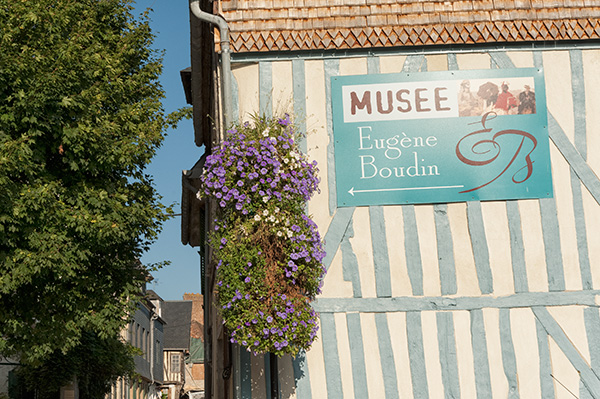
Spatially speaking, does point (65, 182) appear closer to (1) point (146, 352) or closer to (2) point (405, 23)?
(2) point (405, 23)

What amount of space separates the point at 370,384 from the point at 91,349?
14305 millimetres

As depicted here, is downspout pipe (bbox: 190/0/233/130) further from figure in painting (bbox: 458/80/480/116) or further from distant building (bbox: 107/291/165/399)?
distant building (bbox: 107/291/165/399)

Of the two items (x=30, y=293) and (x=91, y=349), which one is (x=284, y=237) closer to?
(x=30, y=293)

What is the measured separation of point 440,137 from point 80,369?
49.9 feet

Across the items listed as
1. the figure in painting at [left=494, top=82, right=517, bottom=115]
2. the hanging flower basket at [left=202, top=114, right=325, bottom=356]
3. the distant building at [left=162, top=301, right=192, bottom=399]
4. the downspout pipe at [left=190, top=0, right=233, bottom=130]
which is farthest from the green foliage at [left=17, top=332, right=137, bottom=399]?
the distant building at [left=162, top=301, right=192, bottom=399]

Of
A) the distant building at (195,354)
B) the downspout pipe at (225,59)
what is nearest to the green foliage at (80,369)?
the downspout pipe at (225,59)

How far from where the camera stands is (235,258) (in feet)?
22.4

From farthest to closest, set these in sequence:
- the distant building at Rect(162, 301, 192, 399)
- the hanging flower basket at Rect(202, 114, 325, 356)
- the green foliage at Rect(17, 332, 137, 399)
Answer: the distant building at Rect(162, 301, 192, 399) < the green foliage at Rect(17, 332, 137, 399) < the hanging flower basket at Rect(202, 114, 325, 356)

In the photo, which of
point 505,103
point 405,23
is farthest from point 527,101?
point 405,23

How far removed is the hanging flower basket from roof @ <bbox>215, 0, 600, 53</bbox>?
97cm

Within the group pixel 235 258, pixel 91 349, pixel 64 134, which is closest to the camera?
pixel 235 258

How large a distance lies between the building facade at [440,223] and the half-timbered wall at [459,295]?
13mm

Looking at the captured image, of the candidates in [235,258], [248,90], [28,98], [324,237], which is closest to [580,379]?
[324,237]

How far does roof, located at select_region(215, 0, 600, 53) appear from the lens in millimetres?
7875
